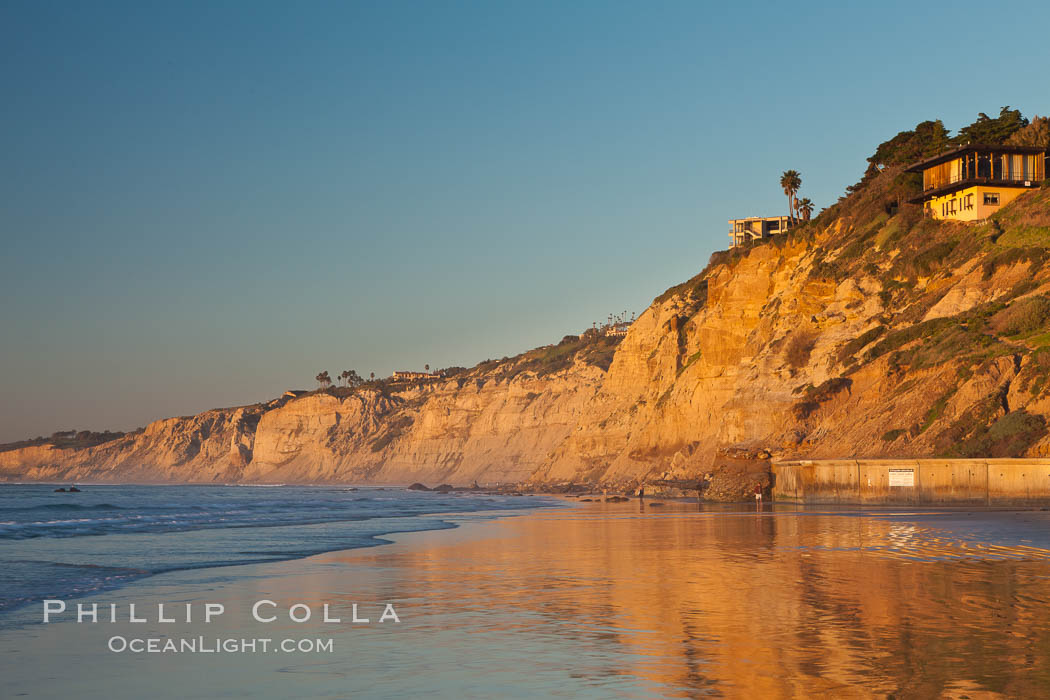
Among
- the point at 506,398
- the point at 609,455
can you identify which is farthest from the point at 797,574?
the point at 506,398

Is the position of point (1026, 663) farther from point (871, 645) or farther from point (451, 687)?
point (451, 687)

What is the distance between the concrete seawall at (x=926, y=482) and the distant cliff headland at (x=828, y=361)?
5.85ft

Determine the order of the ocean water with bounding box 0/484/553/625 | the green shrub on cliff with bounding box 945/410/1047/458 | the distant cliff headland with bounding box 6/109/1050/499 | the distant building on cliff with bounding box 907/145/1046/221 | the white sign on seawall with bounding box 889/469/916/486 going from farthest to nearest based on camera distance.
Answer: the distant building on cliff with bounding box 907/145/1046/221, the distant cliff headland with bounding box 6/109/1050/499, the white sign on seawall with bounding box 889/469/916/486, the green shrub on cliff with bounding box 945/410/1047/458, the ocean water with bounding box 0/484/553/625

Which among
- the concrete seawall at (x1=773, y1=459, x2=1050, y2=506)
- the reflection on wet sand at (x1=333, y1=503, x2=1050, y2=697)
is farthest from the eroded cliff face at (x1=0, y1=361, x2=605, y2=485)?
the reflection on wet sand at (x1=333, y1=503, x2=1050, y2=697)

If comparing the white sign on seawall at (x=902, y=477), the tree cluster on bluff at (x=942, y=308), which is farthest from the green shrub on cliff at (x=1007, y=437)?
the white sign on seawall at (x=902, y=477)

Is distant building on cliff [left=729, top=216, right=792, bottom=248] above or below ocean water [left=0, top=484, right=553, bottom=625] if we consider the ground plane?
above

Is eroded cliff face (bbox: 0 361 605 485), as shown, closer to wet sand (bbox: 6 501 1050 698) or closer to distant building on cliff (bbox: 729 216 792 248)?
distant building on cliff (bbox: 729 216 792 248)

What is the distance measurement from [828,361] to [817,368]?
0.93m

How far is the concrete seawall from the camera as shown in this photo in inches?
1342

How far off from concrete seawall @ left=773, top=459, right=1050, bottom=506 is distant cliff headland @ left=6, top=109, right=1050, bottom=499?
70.1 inches

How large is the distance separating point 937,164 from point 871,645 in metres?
57.1

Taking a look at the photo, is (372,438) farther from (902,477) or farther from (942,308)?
(902,477)

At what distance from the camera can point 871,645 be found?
9.26 meters

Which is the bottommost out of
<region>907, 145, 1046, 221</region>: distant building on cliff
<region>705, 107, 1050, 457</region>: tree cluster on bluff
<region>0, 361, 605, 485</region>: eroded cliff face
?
Answer: <region>0, 361, 605, 485</region>: eroded cliff face
